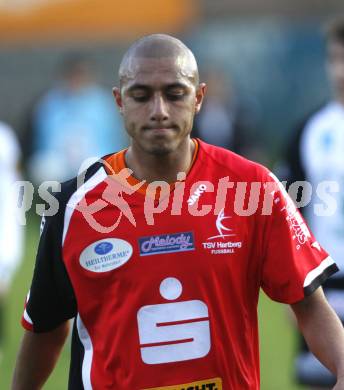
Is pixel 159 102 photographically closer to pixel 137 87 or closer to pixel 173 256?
pixel 137 87

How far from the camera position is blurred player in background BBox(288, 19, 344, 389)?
20.3 feet

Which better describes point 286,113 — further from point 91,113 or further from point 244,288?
point 244,288

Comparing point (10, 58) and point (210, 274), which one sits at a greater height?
point (10, 58)

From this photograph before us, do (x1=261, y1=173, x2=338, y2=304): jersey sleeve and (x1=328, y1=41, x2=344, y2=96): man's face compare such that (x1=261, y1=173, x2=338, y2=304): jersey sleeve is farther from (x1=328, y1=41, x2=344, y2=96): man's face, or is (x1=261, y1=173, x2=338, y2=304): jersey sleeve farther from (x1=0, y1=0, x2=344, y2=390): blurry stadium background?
(x1=0, y1=0, x2=344, y2=390): blurry stadium background

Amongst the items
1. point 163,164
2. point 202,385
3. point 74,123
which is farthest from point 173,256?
point 74,123

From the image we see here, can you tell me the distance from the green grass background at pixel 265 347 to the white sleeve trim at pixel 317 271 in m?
3.35

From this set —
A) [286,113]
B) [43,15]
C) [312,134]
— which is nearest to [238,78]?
[286,113]

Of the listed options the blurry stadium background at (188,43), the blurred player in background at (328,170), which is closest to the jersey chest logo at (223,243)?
the blurred player in background at (328,170)

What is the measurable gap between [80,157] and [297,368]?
812 centimetres

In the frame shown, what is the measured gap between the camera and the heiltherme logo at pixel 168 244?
3.80 m

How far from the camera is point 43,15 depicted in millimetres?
19812

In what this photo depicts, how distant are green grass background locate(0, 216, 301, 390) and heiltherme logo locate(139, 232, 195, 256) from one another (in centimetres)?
358

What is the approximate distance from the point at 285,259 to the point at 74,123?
10.1 meters

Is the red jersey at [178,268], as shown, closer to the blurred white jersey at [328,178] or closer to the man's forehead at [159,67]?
the man's forehead at [159,67]
